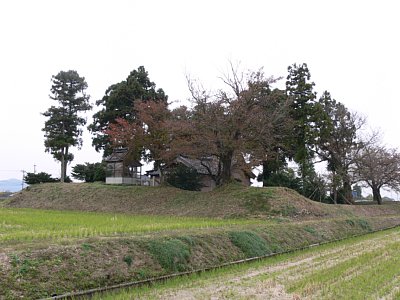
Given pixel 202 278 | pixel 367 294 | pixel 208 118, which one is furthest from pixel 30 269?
pixel 208 118

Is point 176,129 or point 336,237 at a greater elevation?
point 176,129

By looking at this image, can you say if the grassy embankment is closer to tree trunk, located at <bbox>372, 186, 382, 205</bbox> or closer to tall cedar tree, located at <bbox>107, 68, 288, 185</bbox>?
tall cedar tree, located at <bbox>107, 68, 288, 185</bbox>

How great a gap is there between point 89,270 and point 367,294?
554 centimetres

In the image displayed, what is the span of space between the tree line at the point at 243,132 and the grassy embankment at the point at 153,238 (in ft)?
12.8

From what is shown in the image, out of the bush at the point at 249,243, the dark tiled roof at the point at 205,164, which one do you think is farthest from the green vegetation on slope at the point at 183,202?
the bush at the point at 249,243

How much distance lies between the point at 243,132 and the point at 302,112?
12.0 metres

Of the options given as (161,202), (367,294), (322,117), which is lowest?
(367,294)

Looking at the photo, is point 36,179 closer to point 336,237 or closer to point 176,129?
point 176,129

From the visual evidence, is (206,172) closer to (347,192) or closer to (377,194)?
(347,192)

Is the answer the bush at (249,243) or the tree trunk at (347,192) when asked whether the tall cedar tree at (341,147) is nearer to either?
the tree trunk at (347,192)

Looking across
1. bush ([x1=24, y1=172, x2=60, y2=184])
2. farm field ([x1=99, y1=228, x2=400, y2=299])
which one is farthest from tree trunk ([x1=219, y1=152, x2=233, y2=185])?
bush ([x1=24, y1=172, x2=60, y2=184])

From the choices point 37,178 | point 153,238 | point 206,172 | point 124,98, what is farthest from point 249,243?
point 37,178

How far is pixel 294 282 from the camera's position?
874cm

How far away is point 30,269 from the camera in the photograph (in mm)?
7539
